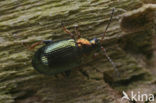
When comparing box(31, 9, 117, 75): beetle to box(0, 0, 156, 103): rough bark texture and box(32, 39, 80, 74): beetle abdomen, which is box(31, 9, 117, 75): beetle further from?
box(0, 0, 156, 103): rough bark texture

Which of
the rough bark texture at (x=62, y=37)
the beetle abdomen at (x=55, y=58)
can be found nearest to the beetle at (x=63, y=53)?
the beetle abdomen at (x=55, y=58)

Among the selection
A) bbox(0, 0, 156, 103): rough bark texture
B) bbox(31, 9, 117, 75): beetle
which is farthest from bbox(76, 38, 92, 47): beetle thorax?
bbox(0, 0, 156, 103): rough bark texture

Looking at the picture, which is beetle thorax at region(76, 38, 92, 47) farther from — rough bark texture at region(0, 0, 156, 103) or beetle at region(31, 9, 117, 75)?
rough bark texture at region(0, 0, 156, 103)

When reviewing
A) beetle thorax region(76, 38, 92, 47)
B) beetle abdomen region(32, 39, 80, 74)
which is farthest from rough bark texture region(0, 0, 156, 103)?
beetle abdomen region(32, 39, 80, 74)

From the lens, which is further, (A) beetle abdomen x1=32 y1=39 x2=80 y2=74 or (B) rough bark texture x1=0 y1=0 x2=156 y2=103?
(B) rough bark texture x1=0 y1=0 x2=156 y2=103

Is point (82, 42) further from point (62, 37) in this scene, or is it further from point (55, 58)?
point (55, 58)
